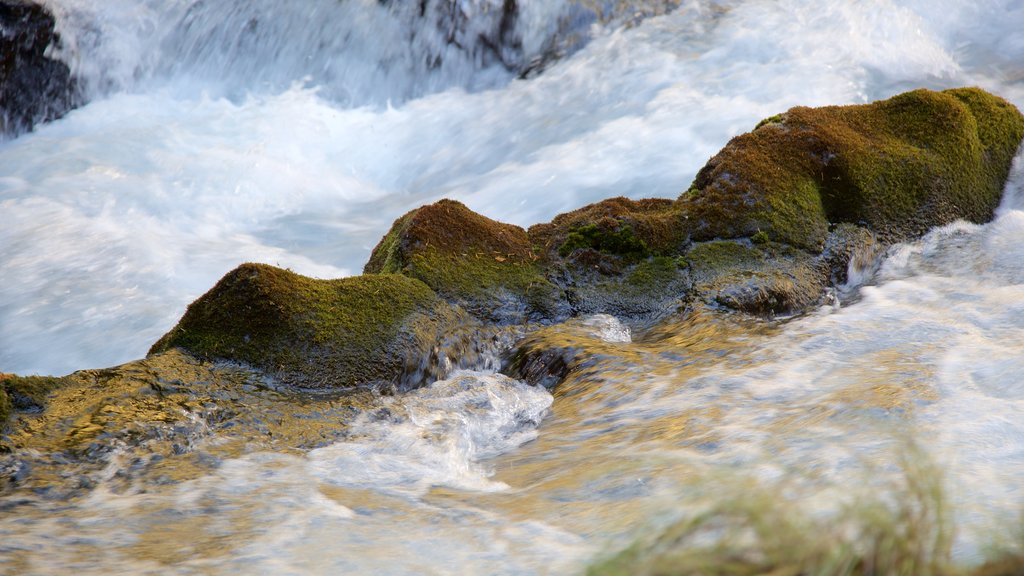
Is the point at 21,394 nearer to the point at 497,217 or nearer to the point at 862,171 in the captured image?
the point at 862,171

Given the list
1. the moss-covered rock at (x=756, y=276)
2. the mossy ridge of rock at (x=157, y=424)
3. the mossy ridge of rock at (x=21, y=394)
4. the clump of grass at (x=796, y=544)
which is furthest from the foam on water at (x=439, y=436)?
the clump of grass at (x=796, y=544)

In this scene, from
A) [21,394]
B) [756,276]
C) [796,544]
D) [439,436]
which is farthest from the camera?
[756,276]

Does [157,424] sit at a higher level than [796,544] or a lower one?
higher

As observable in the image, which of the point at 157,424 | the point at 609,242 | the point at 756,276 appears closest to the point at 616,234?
the point at 609,242

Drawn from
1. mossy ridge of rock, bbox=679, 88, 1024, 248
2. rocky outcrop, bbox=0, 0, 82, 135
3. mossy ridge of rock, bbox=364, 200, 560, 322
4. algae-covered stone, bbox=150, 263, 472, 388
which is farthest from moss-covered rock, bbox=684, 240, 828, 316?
rocky outcrop, bbox=0, 0, 82, 135

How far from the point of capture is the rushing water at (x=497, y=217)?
3352 millimetres

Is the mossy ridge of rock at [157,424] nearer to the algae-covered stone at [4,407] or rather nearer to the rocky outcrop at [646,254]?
the algae-covered stone at [4,407]

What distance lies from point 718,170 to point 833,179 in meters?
0.93

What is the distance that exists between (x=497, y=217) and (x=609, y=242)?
5.23 metres

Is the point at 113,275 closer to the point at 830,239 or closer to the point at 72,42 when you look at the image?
the point at 72,42

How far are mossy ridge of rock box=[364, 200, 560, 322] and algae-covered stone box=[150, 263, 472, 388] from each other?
0.41m

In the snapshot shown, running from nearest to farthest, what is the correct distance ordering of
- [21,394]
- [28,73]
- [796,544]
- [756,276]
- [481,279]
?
1. [796,544]
2. [21,394]
3. [481,279]
4. [756,276]
5. [28,73]

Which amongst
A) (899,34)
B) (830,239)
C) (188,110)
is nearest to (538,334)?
(830,239)

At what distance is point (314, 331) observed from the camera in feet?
16.3
